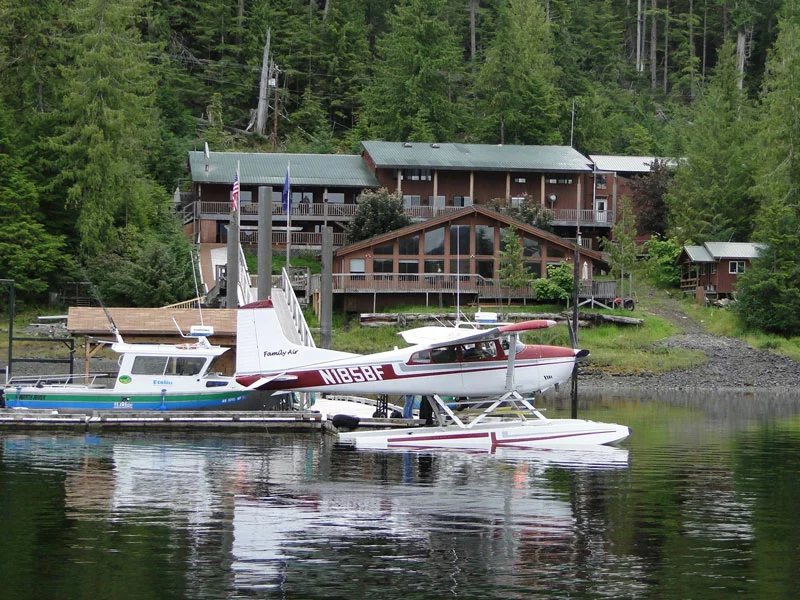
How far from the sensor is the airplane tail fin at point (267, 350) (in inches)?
923

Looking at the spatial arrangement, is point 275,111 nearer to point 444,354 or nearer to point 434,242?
point 434,242

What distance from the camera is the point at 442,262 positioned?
51062 millimetres

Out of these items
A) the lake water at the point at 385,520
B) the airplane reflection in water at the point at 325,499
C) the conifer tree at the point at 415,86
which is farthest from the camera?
the conifer tree at the point at 415,86

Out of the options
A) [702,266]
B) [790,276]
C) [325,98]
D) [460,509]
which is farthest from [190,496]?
[325,98]

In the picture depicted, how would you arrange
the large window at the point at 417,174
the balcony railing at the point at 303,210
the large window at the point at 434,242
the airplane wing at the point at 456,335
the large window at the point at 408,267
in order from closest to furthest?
the airplane wing at the point at 456,335 → the large window at the point at 408,267 → the large window at the point at 434,242 → the balcony railing at the point at 303,210 → the large window at the point at 417,174

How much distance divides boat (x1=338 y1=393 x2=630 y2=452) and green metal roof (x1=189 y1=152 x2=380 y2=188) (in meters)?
34.7

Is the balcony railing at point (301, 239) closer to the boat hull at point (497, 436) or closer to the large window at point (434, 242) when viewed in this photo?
the large window at point (434, 242)

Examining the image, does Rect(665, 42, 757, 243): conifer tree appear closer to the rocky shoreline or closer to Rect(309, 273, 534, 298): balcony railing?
the rocky shoreline

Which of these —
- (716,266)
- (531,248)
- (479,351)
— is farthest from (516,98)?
(479,351)

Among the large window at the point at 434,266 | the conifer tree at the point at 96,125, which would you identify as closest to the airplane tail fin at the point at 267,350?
the conifer tree at the point at 96,125

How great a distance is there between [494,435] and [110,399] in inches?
374

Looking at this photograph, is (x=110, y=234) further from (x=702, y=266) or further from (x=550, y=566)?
(x=550, y=566)

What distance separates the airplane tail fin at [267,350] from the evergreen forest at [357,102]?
22.4m

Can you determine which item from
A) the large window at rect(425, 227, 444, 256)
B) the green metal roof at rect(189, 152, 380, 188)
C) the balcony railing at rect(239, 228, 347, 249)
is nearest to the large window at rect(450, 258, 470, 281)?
the large window at rect(425, 227, 444, 256)
